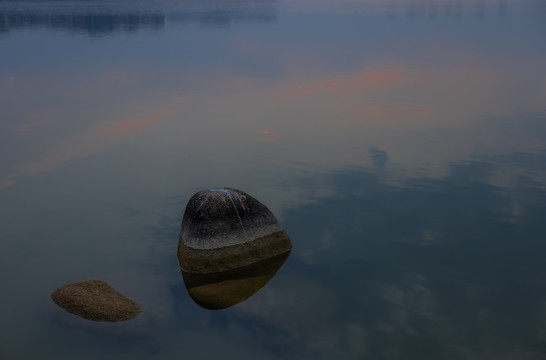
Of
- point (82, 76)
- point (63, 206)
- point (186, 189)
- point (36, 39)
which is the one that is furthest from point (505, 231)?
point (36, 39)

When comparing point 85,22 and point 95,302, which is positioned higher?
point 85,22

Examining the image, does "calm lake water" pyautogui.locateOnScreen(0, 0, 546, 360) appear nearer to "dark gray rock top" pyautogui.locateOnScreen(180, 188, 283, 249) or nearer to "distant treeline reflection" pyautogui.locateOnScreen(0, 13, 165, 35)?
"dark gray rock top" pyautogui.locateOnScreen(180, 188, 283, 249)

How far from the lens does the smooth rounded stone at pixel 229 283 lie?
1223 cm

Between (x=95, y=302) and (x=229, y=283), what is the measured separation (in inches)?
118

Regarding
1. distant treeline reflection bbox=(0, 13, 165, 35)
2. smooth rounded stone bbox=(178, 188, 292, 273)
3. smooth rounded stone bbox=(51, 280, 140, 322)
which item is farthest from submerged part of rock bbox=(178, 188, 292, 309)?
distant treeline reflection bbox=(0, 13, 165, 35)

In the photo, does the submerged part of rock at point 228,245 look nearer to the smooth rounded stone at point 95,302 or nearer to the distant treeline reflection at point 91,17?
the smooth rounded stone at point 95,302

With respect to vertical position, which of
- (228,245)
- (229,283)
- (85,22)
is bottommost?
(229,283)

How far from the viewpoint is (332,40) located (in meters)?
61.9

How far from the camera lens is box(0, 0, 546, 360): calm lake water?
11.1 meters

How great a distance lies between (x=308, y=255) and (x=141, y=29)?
2431 inches

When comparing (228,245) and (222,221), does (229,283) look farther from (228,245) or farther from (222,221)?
(222,221)

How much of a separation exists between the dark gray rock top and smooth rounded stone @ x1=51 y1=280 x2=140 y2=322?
7.42 ft

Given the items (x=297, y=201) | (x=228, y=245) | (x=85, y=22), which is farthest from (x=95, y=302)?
(x=85, y=22)

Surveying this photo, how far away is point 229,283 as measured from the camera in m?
12.9
